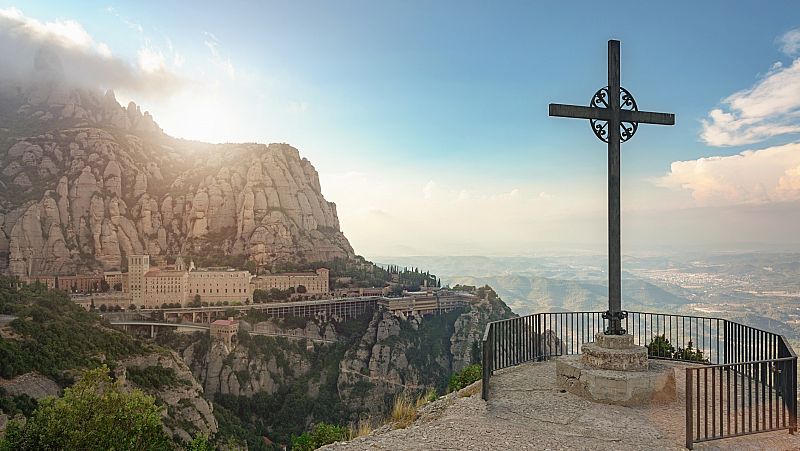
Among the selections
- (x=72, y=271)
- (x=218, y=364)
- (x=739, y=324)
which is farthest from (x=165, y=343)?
(x=739, y=324)

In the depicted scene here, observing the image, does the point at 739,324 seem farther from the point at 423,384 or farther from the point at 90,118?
the point at 90,118

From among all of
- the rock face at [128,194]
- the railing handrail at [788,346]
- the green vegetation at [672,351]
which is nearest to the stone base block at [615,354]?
the railing handrail at [788,346]

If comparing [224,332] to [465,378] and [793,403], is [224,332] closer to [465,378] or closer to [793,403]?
[465,378]

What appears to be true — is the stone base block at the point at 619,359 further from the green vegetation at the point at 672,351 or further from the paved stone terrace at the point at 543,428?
the green vegetation at the point at 672,351

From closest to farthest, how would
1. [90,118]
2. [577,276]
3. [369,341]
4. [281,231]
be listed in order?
[369,341] < [577,276] < [281,231] < [90,118]

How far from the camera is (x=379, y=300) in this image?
90812mm

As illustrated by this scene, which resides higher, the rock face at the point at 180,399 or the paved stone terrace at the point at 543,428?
the paved stone terrace at the point at 543,428

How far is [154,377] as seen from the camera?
54438mm

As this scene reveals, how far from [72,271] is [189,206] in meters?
27.2

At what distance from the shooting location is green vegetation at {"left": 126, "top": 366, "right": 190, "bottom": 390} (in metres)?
52.4

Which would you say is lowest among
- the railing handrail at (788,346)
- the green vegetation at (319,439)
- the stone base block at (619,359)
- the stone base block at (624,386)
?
the green vegetation at (319,439)

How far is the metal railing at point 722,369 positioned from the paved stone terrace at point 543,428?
21 centimetres

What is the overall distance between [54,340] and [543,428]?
5912 cm

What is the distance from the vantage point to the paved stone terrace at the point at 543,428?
5.50 m
